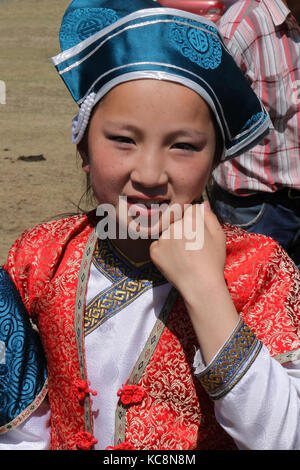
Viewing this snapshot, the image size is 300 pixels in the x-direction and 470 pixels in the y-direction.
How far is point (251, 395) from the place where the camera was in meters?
1.40

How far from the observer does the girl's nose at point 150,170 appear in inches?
56.6

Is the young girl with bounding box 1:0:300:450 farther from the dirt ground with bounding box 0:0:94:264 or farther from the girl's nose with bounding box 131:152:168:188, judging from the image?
the dirt ground with bounding box 0:0:94:264

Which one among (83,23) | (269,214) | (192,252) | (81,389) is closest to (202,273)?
(192,252)

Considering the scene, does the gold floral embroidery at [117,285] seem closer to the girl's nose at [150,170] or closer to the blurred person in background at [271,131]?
the girl's nose at [150,170]

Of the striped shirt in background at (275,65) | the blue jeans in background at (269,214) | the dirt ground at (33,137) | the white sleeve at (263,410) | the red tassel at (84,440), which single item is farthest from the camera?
the dirt ground at (33,137)

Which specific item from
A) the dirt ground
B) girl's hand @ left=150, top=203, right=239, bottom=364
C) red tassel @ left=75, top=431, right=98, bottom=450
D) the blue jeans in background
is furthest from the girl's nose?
the dirt ground

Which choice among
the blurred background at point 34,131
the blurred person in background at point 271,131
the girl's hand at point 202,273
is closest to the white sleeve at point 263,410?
the girl's hand at point 202,273

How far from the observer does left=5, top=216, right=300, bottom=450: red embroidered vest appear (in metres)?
1.60

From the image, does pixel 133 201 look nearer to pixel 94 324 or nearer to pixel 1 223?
pixel 94 324

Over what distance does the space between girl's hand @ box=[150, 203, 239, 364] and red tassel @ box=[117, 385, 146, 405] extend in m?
0.25

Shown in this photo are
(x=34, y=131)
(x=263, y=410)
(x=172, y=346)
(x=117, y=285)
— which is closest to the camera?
(x=263, y=410)

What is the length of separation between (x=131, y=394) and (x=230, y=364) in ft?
1.04

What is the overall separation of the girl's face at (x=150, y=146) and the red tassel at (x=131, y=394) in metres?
0.42

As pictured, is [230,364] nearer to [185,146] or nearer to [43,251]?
[185,146]
